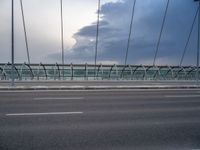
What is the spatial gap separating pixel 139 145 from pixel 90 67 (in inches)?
813

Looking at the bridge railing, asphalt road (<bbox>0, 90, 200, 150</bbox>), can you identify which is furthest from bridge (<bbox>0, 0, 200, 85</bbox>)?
asphalt road (<bbox>0, 90, 200, 150</bbox>)

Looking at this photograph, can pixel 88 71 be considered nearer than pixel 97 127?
No

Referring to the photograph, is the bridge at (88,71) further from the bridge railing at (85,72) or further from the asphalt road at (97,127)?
→ the asphalt road at (97,127)

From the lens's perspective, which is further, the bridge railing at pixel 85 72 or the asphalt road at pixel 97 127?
the bridge railing at pixel 85 72

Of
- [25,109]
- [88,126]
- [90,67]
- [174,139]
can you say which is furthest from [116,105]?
[90,67]

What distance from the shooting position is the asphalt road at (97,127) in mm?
6608

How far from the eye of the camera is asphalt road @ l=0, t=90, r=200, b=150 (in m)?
6.61

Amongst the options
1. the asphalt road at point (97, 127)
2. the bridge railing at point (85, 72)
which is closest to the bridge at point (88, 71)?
the bridge railing at point (85, 72)

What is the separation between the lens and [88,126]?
833 centimetres

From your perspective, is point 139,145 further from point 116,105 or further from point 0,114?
point 116,105

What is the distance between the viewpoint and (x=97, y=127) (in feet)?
27.0

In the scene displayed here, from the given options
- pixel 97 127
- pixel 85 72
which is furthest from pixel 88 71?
pixel 97 127

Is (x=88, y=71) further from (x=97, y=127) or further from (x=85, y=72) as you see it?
(x=97, y=127)

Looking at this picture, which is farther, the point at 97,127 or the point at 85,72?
the point at 85,72
